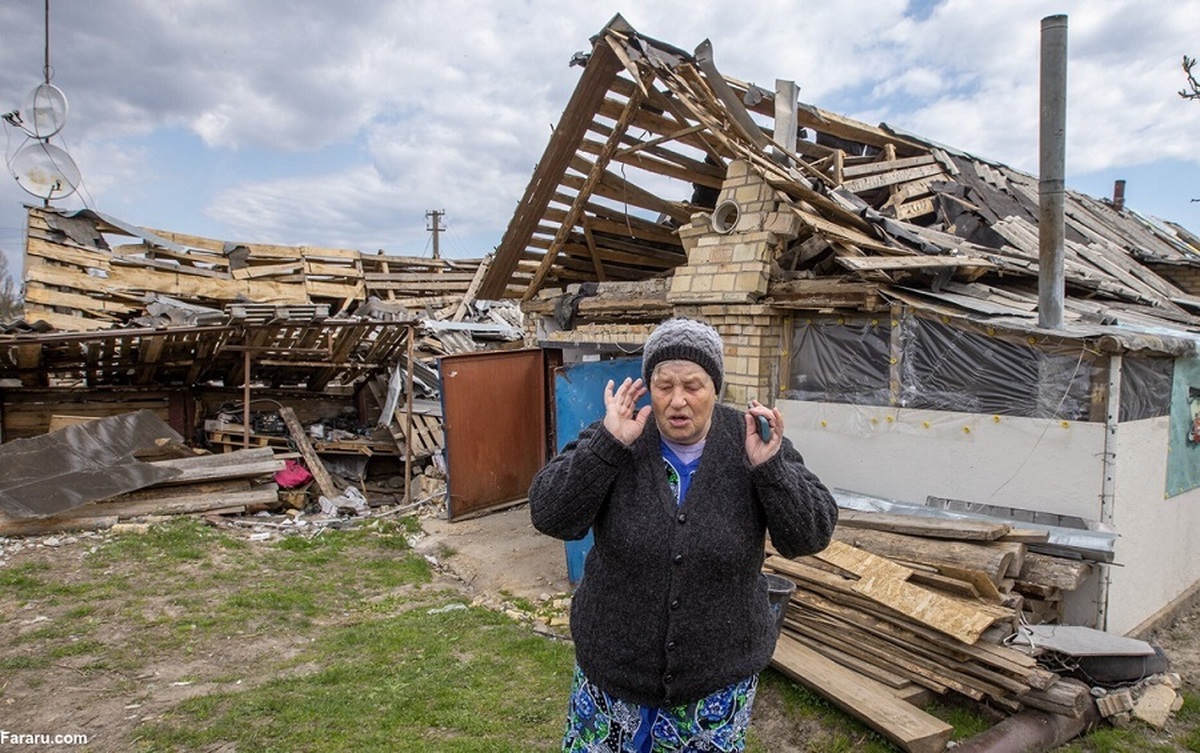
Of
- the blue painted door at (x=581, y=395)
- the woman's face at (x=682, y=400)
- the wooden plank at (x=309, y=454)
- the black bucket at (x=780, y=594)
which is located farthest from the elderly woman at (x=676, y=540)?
the wooden plank at (x=309, y=454)

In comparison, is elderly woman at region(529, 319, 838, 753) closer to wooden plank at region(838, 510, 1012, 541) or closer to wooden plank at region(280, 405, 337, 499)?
wooden plank at region(838, 510, 1012, 541)

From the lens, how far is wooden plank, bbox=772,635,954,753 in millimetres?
3543

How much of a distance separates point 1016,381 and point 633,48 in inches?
155

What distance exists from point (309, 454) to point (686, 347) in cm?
975

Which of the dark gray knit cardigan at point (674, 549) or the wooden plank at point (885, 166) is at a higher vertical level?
the wooden plank at point (885, 166)

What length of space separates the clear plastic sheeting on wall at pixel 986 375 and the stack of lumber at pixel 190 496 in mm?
7981

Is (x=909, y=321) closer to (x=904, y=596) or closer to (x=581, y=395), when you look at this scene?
(x=904, y=596)

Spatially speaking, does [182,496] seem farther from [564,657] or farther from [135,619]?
[564,657]

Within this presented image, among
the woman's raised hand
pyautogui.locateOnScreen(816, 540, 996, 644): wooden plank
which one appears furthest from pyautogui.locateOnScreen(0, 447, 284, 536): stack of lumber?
the woman's raised hand

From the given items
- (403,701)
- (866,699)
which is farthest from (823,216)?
(403,701)

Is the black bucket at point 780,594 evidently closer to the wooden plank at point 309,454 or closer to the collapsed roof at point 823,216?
the collapsed roof at point 823,216

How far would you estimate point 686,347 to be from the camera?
2.23 m

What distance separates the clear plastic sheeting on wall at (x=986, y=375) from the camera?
4.50m

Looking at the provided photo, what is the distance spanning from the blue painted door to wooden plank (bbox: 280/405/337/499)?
15.3 ft
